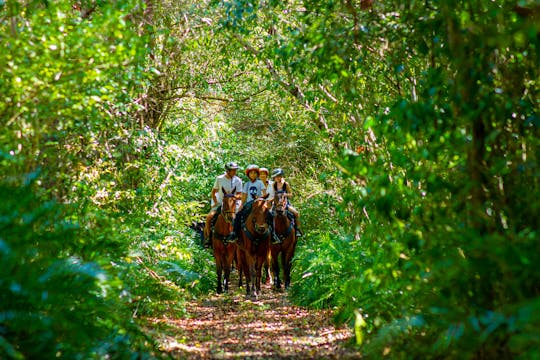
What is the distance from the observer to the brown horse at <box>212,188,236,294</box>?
16266 millimetres

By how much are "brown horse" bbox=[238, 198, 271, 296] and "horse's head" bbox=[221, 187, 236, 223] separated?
42 cm

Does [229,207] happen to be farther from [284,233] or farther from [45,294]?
[45,294]

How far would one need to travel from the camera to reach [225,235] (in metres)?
16.9

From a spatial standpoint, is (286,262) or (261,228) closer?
(261,228)

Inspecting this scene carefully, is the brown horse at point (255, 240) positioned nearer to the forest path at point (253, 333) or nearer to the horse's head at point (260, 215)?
the horse's head at point (260, 215)

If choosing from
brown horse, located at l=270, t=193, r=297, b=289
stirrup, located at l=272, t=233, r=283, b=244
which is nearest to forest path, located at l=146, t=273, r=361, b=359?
stirrup, located at l=272, t=233, r=283, b=244

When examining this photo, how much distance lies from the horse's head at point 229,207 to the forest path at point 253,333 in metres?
2.17

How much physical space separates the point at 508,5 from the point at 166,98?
9987 mm

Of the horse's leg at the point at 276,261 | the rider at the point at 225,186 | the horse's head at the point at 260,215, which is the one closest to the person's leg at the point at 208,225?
the rider at the point at 225,186

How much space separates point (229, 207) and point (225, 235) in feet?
3.25

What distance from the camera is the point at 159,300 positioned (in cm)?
1188

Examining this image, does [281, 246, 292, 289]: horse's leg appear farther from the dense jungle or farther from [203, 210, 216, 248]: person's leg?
the dense jungle

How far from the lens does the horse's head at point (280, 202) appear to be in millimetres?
17234

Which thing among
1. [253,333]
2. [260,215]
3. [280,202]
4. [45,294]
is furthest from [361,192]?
[280,202]
